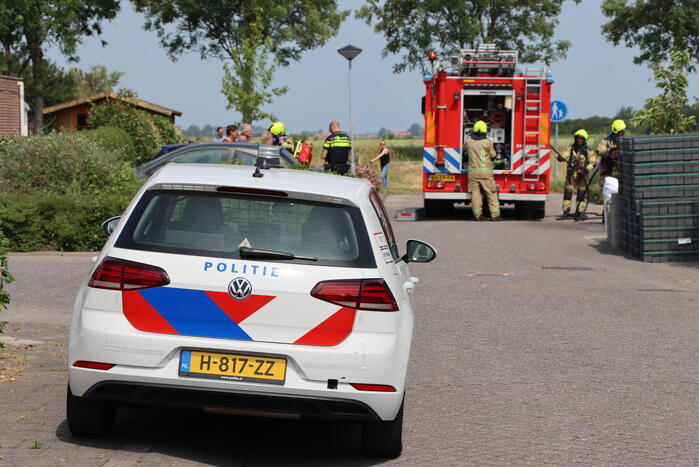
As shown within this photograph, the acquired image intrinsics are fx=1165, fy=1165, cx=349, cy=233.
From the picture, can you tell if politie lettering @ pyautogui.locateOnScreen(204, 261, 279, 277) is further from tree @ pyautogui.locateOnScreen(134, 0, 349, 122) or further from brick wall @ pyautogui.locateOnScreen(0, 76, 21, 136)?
tree @ pyautogui.locateOnScreen(134, 0, 349, 122)

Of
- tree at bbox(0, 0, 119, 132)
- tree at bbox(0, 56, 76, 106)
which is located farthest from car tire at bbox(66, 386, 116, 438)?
tree at bbox(0, 56, 76, 106)

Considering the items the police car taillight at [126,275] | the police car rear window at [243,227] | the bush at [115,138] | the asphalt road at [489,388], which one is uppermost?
the bush at [115,138]

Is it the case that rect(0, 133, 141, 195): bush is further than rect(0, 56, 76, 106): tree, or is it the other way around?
rect(0, 56, 76, 106): tree

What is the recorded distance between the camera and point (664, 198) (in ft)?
55.7

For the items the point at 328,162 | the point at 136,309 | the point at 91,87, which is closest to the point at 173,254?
the point at 136,309

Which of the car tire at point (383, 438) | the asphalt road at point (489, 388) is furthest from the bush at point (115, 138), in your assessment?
the car tire at point (383, 438)

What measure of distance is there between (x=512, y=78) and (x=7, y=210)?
39.0 ft

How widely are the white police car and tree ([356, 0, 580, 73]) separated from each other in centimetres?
5563

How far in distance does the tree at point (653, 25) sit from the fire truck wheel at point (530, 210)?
33.1m

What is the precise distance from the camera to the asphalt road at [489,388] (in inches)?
239

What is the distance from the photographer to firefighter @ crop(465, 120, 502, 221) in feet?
75.5

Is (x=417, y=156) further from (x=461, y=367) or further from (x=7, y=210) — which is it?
(x=461, y=367)

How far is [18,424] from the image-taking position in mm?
6234

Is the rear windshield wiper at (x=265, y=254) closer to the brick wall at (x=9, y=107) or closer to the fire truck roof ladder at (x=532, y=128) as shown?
the fire truck roof ladder at (x=532, y=128)
